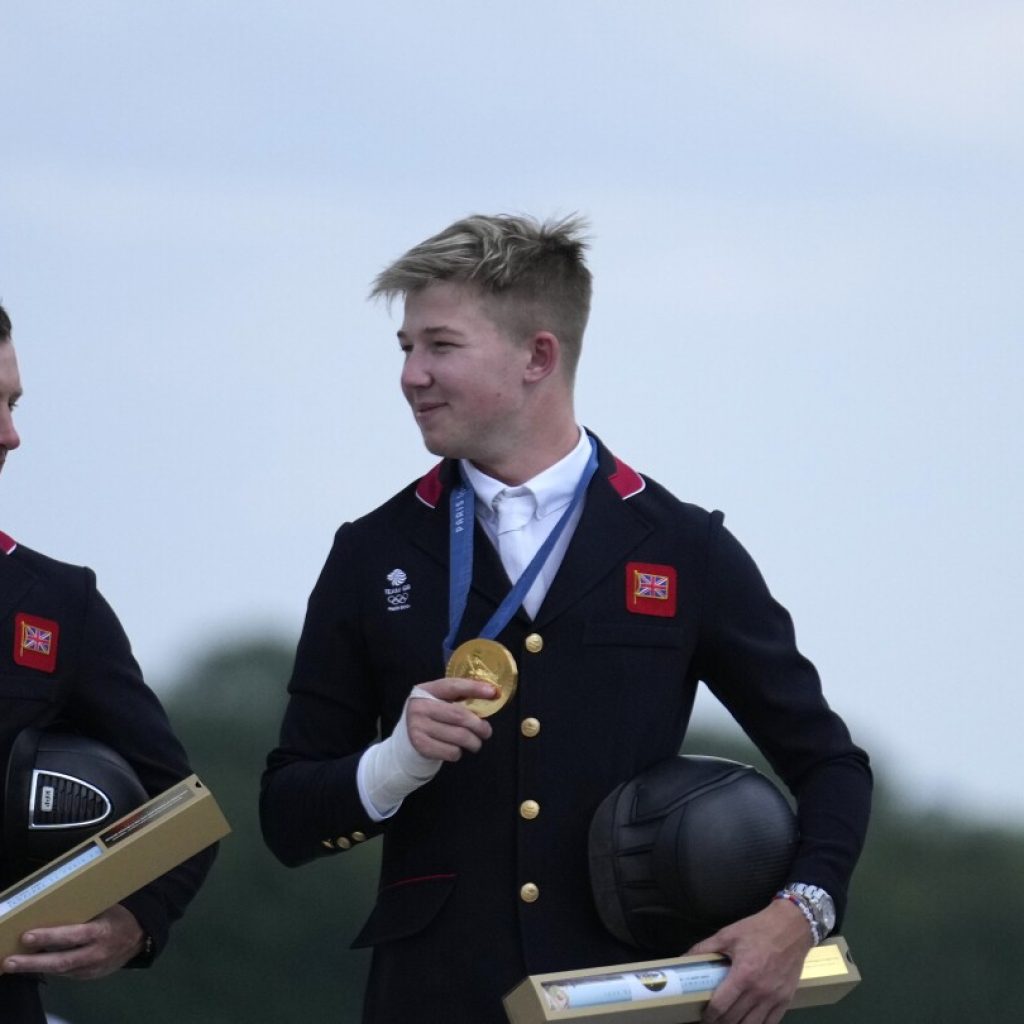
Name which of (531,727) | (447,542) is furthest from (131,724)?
(531,727)

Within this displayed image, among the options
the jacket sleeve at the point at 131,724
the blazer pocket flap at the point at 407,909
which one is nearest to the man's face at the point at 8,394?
the jacket sleeve at the point at 131,724

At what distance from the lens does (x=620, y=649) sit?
140 inches

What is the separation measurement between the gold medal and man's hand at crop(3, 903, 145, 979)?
0.79 metres

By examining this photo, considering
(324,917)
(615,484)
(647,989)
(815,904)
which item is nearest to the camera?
(647,989)

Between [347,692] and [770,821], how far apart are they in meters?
0.81

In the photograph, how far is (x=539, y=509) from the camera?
12.0 feet

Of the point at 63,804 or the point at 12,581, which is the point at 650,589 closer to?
the point at 63,804

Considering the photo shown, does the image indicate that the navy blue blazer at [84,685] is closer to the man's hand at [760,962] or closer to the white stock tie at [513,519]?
the white stock tie at [513,519]

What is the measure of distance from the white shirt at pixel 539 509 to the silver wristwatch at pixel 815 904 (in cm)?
68

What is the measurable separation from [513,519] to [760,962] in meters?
0.90

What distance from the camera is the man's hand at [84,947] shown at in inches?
133

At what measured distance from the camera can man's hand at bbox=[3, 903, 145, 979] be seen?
11.1 ft

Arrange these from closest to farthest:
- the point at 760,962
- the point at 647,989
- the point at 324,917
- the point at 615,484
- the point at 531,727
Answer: the point at 647,989, the point at 760,962, the point at 531,727, the point at 615,484, the point at 324,917

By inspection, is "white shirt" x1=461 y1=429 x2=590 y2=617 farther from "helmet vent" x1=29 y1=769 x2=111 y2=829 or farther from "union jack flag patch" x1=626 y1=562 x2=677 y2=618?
"helmet vent" x1=29 y1=769 x2=111 y2=829
